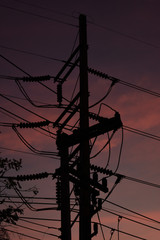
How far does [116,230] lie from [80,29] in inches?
321

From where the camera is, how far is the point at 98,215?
1462 centimetres

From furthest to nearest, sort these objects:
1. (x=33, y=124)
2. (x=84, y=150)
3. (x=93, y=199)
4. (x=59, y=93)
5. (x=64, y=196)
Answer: (x=59, y=93) < (x=33, y=124) < (x=93, y=199) < (x=64, y=196) < (x=84, y=150)

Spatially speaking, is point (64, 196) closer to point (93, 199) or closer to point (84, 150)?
point (93, 199)

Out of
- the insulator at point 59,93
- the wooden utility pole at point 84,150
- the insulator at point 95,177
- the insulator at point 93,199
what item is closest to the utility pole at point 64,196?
the wooden utility pole at point 84,150

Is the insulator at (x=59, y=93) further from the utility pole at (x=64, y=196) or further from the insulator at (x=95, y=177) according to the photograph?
the insulator at (x=95, y=177)

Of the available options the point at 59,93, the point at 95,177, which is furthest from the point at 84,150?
the point at 59,93

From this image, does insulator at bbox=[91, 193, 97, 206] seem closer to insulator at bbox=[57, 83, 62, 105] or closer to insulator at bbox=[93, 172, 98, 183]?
insulator at bbox=[93, 172, 98, 183]

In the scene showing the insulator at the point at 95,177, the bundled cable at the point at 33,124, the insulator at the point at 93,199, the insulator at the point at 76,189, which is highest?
the bundled cable at the point at 33,124

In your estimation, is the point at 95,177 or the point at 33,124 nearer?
the point at 95,177

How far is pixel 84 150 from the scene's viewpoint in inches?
527

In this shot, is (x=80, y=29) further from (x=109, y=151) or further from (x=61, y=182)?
(x=61, y=182)

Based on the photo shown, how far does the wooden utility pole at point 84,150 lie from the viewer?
12.7 meters

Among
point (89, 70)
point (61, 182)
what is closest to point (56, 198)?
point (61, 182)

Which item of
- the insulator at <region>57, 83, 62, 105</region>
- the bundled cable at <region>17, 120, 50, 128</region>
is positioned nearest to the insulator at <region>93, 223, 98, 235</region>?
the bundled cable at <region>17, 120, 50, 128</region>
